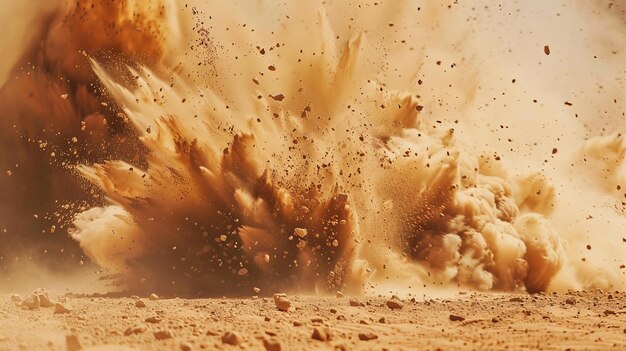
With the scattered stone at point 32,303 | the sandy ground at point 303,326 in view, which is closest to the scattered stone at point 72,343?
the sandy ground at point 303,326

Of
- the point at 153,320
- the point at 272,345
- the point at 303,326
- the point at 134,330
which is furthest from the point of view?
the point at 303,326

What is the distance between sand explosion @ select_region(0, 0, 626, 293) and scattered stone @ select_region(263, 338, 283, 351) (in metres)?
3.68

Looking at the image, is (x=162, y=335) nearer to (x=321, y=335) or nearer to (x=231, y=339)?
(x=231, y=339)

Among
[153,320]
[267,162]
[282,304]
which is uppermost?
[267,162]

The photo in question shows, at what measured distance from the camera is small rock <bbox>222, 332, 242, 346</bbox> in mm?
5303

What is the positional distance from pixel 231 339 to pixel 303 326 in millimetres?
950

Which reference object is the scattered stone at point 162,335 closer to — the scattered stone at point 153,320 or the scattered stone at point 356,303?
the scattered stone at point 153,320

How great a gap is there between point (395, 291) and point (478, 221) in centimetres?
226

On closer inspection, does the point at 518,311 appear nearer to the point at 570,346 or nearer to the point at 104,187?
the point at 570,346

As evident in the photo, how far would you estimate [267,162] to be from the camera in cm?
971

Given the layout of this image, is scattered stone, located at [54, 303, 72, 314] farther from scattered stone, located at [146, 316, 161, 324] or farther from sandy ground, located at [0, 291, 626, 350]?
scattered stone, located at [146, 316, 161, 324]

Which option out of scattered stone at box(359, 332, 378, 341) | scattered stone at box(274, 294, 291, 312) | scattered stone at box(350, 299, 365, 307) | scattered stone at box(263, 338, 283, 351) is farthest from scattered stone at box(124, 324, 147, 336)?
scattered stone at box(350, 299, 365, 307)

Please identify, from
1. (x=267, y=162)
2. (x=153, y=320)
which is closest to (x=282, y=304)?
(x=153, y=320)

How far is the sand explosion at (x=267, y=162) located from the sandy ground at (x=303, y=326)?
5.65ft
